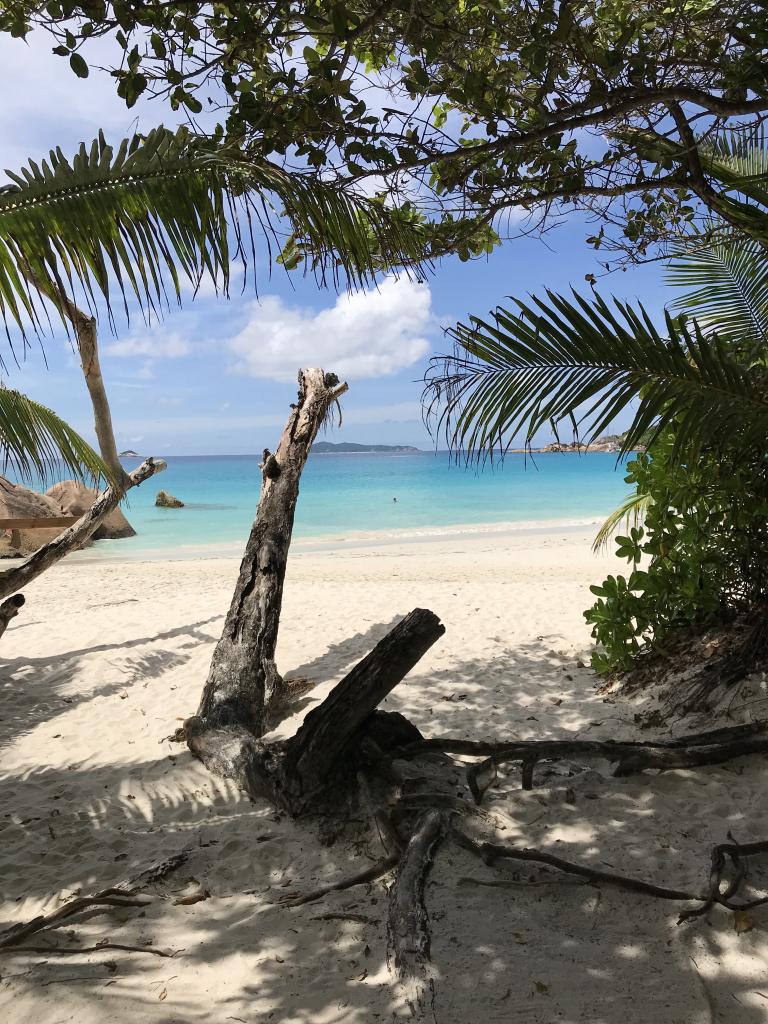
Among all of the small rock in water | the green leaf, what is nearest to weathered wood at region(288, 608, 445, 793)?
the green leaf

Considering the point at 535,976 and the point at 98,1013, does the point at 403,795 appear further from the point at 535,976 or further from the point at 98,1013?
the point at 98,1013

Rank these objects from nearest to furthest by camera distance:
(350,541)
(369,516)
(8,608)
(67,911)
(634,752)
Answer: (67,911)
(634,752)
(8,608)
(350,541)
(369,516)

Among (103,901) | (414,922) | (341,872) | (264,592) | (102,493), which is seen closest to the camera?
(414,922)

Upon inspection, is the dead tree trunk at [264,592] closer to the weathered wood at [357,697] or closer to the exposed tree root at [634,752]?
the weathered wood at [357,697]

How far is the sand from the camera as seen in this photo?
7.45ft

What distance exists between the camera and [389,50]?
379 cm

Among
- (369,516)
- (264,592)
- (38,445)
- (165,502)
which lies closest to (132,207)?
(38,445)

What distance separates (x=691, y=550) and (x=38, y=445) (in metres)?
4.17

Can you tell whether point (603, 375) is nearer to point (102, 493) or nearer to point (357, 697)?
point (357, 697)

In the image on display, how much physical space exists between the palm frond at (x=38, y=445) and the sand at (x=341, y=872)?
1.98m

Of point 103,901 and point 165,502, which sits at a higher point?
point 165,502

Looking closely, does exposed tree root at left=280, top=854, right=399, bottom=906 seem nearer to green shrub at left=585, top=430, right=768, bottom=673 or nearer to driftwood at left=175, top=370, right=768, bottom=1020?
driftwood at left=175, top=370, right=768, bottom=1020

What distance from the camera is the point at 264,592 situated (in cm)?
598

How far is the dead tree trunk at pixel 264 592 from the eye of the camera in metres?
5.19
